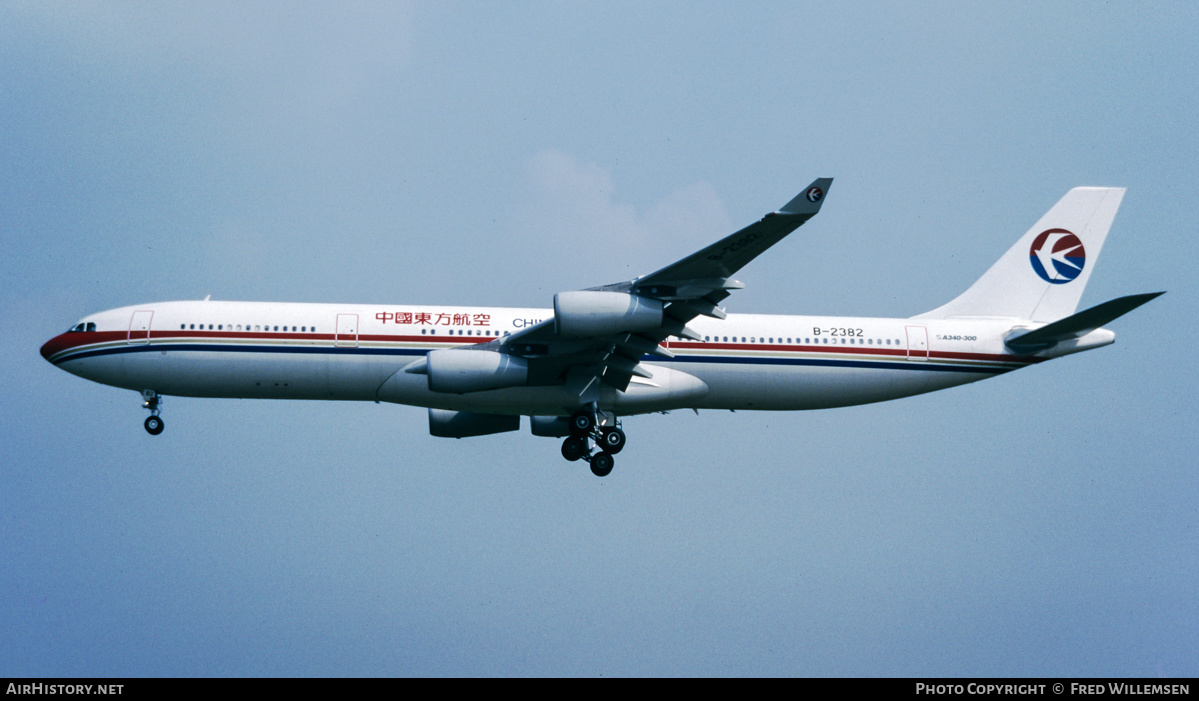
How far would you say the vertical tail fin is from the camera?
3456cm

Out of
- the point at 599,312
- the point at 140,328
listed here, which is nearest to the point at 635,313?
the point at 599,312

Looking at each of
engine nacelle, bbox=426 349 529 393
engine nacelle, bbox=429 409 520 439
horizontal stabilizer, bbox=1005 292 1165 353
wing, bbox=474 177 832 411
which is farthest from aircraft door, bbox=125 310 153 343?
horizontal stabilizer, bbox=1005 292 1165 353

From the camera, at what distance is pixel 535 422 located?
3438cm

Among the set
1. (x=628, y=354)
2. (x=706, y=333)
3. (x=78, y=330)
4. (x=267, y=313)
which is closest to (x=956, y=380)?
(x=706, y=333)

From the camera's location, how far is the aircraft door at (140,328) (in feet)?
102

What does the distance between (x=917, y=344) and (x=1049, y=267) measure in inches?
234

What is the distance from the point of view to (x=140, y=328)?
102 feet

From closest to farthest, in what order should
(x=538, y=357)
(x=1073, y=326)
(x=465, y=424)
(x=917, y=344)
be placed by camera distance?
(x=538, y=357) → (x=1073, y=326) → (x=917, y=344) → (x=465, y=424)

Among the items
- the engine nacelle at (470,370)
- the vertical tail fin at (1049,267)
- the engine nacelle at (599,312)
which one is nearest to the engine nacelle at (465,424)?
the engine nacelle at (470,370)

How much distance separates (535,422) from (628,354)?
5887 millimetres

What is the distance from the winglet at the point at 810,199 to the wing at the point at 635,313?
0.02 meters

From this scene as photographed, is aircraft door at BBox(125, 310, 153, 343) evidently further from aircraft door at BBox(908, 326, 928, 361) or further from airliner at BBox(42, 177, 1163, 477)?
aircraft door at BBox(908, 326, 928, 361)

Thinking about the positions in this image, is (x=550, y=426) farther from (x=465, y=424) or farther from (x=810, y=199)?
(x=810, y=199)
